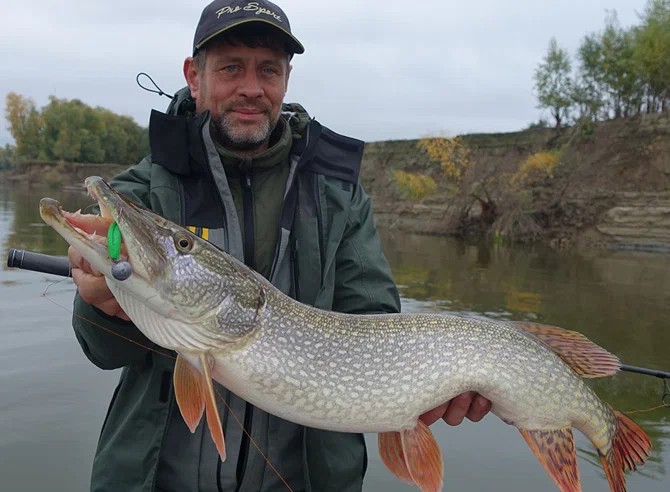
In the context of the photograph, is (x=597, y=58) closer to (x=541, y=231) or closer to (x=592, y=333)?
(x=541, y=231)

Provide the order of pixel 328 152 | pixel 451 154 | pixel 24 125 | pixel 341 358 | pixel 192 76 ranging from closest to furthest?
pixel 341 358 → pixel 328 152 → pixel 192 76 → pixel 451 154 → pixel 24 125

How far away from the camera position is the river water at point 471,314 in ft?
13.3

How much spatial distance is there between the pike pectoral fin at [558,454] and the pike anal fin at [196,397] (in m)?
1.27

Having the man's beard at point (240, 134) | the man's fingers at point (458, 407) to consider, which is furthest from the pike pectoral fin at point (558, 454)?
the man's beard at point (240, 134)

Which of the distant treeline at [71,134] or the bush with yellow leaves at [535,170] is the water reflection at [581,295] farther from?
the distant treeline at [71,134]

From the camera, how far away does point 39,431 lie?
4.42m

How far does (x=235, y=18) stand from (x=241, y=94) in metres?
0.30

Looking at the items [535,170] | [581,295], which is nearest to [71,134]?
[535,170]

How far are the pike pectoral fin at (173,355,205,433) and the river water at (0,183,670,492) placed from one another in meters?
2.29

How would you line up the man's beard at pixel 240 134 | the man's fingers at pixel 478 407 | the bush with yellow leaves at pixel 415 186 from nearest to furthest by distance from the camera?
the man's fingers at pixel 478 407 → the man's beard at pixel 240 134 → the bush with yellow leaves at pixel 415 186

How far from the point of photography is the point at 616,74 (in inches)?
1061

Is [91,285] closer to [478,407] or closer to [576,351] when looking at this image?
[478,407]

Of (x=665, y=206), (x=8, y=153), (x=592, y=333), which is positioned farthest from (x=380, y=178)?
(x=8, y=153)

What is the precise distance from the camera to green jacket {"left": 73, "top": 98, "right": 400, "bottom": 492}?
214cm
